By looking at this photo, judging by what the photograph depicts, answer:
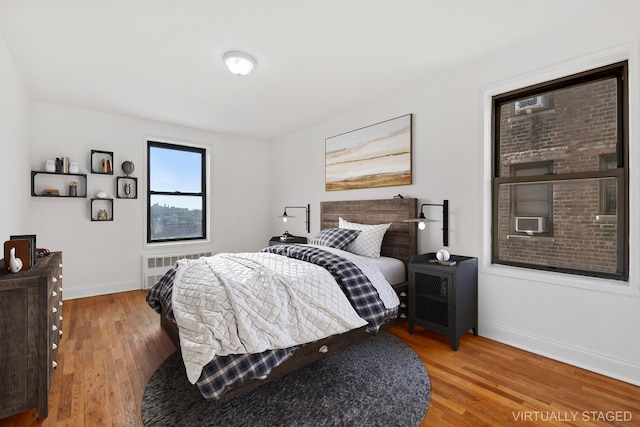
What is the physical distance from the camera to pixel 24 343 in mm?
1658

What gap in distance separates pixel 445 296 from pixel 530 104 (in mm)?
1829

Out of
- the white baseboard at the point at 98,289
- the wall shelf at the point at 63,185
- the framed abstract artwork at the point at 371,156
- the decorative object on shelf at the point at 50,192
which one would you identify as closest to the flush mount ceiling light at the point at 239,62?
the framed abstract artwork at the point at 371,156

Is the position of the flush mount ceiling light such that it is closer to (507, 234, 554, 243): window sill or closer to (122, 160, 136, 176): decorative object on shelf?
(122, 160, 136, 176): decorative object on shelf

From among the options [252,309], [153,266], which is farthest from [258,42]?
[153,266]

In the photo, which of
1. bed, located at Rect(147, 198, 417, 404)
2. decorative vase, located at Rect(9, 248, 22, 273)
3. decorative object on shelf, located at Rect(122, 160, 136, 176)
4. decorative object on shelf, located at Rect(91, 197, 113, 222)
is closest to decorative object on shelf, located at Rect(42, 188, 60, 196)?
decorative object on shelf, located at Rect(91, 197, 113, 222)

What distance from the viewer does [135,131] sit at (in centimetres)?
429

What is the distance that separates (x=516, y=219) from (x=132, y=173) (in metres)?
4.68

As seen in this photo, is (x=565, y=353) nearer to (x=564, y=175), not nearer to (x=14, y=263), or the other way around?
(x=564, y=175)

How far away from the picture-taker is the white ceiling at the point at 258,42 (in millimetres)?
2045

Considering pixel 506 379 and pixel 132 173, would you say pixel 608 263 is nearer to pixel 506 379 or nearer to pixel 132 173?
pixel 506 379

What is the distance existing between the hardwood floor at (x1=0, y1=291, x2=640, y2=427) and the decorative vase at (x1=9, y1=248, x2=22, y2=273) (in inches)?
31.8

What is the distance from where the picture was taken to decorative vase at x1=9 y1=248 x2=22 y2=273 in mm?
1753

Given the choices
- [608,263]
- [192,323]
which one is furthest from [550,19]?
[192,323]

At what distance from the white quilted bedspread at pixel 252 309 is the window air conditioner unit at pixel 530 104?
225 cm
